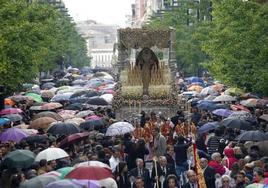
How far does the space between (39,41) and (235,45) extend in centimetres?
929

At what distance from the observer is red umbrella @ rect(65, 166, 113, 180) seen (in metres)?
A: 13.7

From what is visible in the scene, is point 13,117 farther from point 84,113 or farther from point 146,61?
point 146,61

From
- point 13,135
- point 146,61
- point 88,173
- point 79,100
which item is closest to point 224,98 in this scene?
point 79,100

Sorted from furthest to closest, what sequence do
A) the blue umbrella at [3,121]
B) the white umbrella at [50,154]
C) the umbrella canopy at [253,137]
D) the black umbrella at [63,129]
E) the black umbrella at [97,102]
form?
the black umbrella at [97,102], the blue umbrella at [3,121], the black umbrella at [63,129], the umbrella canopy at [253,137], the white umbrella at [50,154]

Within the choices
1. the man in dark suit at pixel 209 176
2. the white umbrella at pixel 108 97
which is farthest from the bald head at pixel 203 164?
the white umbrella at pixel 108 97

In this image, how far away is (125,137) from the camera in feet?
69.5

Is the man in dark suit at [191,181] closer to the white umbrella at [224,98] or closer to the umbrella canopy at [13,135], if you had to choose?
the umbrella canopy at [13,135]

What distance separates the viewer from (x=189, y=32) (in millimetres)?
64062

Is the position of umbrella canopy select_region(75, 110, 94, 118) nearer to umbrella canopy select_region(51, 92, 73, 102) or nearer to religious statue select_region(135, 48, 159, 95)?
umbrella canopy select_region(51, 92, 73, 102)

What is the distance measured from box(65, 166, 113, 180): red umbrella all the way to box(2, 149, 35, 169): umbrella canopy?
3031mm

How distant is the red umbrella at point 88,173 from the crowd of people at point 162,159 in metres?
0.33

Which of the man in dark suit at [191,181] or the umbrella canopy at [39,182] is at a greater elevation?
the umbrella canopy at [39,182]

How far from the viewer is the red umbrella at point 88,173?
44.9 ft

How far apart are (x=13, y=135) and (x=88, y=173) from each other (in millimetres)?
8094
